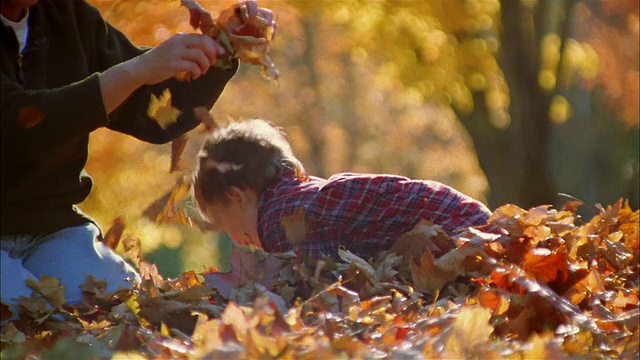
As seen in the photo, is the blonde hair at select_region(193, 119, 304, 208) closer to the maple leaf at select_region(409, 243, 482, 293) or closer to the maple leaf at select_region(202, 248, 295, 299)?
the maple leaf at select_region(202, 248, 295, 299)

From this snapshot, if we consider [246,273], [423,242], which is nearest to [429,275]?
[423,242]

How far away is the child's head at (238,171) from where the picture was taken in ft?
11.8

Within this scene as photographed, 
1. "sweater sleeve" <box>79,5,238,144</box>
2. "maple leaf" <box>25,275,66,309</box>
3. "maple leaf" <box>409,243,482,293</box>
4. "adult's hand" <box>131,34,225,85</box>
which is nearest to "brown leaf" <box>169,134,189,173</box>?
"sweater sleeve" <box>79,5,238,144</box>

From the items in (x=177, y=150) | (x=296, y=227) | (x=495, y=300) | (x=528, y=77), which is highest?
(x=495, y=300)

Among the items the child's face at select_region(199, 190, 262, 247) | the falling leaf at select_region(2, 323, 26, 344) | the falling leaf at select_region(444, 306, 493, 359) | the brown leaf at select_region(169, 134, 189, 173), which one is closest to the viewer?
the falling leaf at select_region(444, 306, 493, 359)

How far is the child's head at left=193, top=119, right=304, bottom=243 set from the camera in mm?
3590

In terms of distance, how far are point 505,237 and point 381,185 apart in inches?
28.4

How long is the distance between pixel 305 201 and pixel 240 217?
0.40 metres

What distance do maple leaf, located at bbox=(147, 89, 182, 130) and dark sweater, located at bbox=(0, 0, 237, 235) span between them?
2 centimetres

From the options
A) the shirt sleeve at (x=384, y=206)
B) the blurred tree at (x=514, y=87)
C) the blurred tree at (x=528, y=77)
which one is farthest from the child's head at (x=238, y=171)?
the blurred tree at (x=528, y=77)

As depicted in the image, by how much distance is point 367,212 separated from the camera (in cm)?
324

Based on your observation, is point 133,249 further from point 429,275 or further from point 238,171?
point 429,275

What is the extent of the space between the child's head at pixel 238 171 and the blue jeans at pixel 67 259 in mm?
717

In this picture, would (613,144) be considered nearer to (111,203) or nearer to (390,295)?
(111,203)
